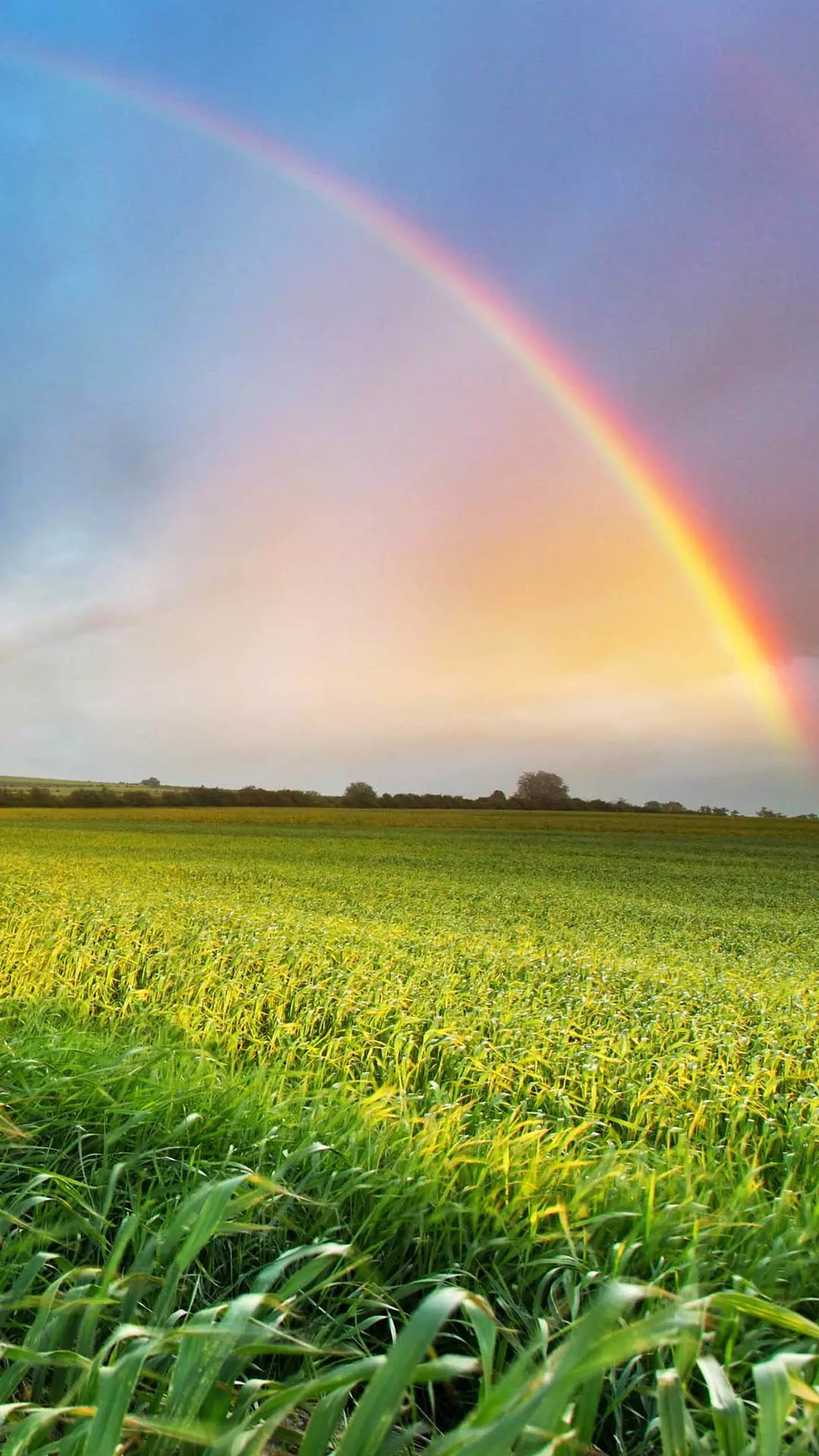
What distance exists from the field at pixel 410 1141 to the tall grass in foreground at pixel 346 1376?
0.01m

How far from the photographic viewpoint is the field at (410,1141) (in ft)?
7.34

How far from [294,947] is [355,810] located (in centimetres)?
7128

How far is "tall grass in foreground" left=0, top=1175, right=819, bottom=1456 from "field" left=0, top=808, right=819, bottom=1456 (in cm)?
1

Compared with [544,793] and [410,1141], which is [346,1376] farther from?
[544,793]

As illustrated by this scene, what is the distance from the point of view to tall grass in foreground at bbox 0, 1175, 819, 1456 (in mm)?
1521

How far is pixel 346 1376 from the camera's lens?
5.39 feet

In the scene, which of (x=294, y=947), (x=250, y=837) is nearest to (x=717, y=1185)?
(x=294, y=947)

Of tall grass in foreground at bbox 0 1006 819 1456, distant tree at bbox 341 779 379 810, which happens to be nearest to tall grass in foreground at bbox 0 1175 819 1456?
tall grass in foreground at bbox 0 1006 819 1456

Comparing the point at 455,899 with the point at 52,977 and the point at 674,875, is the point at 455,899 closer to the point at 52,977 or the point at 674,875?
the point at 52,977

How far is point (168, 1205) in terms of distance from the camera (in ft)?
10.8

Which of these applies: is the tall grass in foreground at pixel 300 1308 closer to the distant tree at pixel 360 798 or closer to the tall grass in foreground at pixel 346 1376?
the tall grass in foreground at pixel 346 1376

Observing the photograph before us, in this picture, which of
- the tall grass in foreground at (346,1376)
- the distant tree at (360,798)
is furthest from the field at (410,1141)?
the distant tree at (360,798)

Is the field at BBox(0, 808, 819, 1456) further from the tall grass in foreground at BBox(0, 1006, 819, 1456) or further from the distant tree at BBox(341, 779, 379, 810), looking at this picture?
the distant tree at BBox(341, 779, 379, 810)

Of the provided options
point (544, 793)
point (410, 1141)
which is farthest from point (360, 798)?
point (410, 1141)
